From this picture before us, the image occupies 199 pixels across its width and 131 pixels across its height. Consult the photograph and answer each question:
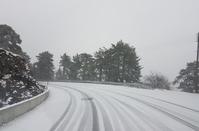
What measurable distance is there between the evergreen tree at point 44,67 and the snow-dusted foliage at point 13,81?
65145mm

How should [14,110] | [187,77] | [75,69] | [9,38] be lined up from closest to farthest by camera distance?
1. [14,110]
2. [9,38]
3. [187,77]
4. [75,69]

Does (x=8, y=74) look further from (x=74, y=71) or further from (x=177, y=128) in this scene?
(x=74, y=71)

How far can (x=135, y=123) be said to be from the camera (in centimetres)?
1263

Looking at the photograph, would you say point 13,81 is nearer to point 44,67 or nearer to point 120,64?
point 120,64

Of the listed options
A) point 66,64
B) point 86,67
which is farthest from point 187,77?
point 66,64

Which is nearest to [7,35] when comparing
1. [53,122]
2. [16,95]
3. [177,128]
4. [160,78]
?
[16,95]

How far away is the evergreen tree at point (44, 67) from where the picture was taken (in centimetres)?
9331

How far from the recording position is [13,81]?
23.9 m

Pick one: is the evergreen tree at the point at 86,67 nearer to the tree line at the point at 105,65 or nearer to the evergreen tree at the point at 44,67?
the tree line at the point at 105,65

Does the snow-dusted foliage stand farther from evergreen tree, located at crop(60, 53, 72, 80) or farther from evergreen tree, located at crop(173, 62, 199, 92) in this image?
evergreen tree, located at crop(60, 53, 72, 80)

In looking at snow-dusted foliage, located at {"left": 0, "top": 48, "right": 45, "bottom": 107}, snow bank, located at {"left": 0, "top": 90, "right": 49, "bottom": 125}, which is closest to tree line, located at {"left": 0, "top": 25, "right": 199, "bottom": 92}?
snow-dusted foliage, located at {"left": 0, "top": 48, "right": 45, "bottom": 107}

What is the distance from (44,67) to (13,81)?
70.7m

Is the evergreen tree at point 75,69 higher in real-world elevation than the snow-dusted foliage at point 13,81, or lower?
higher

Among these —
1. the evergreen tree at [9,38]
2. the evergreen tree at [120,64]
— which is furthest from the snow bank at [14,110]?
the evergreen tree at [120,64]
